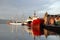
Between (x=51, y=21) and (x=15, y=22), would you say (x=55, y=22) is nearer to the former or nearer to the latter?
(x=51, y=21)

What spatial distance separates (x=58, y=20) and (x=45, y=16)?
25.6ft

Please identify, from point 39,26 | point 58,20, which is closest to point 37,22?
point 39,26

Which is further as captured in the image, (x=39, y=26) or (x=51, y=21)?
(x=51, y=21)

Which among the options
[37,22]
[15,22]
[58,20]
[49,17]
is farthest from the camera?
[15,22]

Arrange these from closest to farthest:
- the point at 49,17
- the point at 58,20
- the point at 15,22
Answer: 1. the point at 58,20
2. the point at 49,17
3. the point at 15,22

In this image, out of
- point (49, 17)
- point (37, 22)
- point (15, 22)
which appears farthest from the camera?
point (15, 22)

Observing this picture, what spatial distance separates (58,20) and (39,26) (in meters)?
12.5

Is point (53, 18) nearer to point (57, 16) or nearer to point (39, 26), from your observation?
point (57, 16)

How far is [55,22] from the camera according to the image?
8062 cm

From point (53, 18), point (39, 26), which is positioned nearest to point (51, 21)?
point (53, 18)

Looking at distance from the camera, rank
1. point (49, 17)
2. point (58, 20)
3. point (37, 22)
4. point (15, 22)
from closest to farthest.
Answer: point (37, 22), point (58, 20), point (49, 17), point (15, 22)

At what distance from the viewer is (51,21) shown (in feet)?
274

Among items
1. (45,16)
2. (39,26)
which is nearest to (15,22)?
(45,16)

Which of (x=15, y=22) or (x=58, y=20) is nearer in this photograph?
(x=58, y=20)
